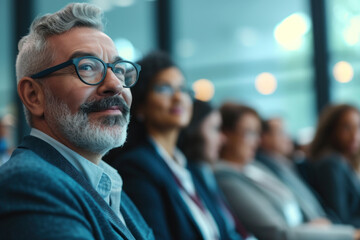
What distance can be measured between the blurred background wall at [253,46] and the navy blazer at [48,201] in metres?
4.08

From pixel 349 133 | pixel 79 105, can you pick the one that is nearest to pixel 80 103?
pixel 79 105

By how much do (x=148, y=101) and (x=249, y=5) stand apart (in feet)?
13.1

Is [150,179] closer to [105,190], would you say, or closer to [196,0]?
[105,190]

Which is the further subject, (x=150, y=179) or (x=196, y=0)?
(x=196, y=0)

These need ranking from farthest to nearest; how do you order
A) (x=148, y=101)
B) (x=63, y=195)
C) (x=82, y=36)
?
(x=148, y=101) < (x=82, y=36) < (x=63, y=195)

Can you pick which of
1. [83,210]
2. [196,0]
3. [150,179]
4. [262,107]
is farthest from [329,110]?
[83,210]

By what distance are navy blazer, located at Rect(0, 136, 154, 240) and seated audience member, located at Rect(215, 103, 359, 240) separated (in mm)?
1493

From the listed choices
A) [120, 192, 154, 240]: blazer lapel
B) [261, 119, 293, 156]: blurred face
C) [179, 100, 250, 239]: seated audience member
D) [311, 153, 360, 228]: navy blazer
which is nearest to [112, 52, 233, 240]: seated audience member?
[179, 100, 250, 239]: seated audience member

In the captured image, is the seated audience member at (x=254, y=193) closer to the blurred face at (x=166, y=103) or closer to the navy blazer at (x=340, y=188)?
the navy blazer at (x=340, y=188)

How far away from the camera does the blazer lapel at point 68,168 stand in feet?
3.46

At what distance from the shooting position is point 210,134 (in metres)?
2.55

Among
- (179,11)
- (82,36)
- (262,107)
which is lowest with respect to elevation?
(262,107)

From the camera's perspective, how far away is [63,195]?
932 mm

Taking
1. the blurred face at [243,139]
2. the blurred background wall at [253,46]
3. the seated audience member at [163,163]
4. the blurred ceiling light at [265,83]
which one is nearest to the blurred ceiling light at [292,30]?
the blurred background wall at [253,46]
